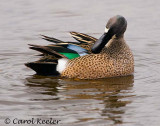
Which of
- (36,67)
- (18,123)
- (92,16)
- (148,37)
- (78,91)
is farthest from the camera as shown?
(92,16)

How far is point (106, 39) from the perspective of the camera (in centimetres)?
1005

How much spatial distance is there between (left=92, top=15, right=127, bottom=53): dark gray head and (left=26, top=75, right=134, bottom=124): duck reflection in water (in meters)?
0.59

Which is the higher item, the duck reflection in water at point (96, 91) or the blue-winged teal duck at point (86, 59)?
the blue-winged teal duck at point (86, 59)

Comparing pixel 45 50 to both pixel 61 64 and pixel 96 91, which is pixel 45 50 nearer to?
pixel 61 64

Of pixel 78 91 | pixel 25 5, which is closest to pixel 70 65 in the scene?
pixel 78 91

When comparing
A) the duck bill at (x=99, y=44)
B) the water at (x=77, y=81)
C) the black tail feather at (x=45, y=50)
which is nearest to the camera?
the water at (x=77, y=81)

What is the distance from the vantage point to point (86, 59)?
995 cm

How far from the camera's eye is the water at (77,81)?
7996mm

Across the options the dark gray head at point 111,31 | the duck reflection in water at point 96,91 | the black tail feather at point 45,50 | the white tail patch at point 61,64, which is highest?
the dark gray head at point 111,31

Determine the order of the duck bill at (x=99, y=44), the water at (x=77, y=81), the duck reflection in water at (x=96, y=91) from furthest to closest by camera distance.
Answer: the duck bill at (x=99, y=44) < the duck reflection in water at (x=96, y=91) < the water at (x=77, y=81)

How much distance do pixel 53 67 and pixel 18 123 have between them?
98.5 inches

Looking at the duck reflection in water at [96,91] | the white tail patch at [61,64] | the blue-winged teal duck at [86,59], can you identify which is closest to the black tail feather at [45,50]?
the blue-winged teal duck at [86,59]

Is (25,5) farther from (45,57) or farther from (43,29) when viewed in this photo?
(45,57)

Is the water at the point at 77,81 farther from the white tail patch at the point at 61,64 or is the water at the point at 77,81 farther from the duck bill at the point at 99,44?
the duck bill at the point at 99,44
